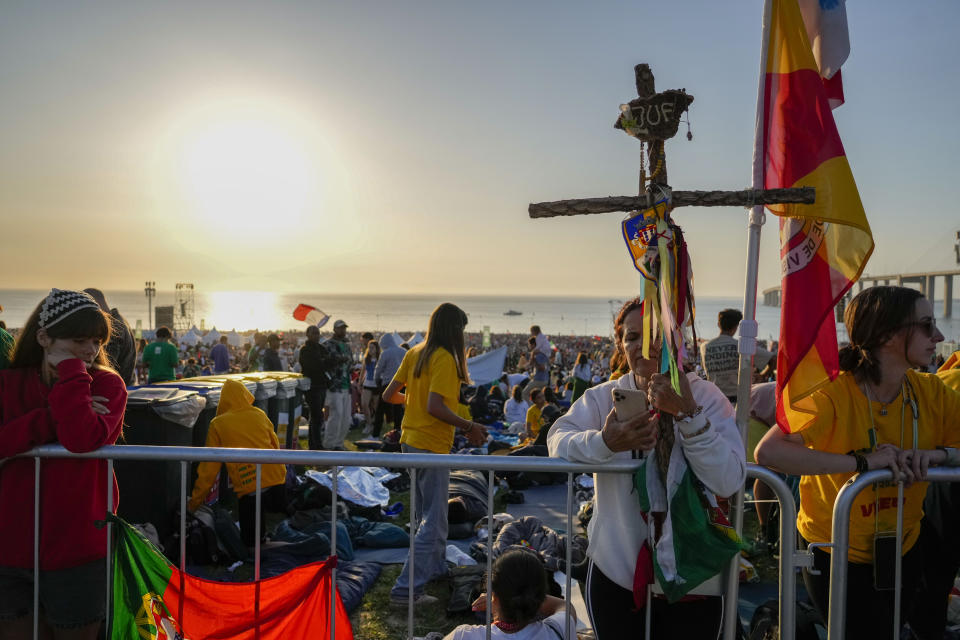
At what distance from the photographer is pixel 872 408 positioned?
2670mm

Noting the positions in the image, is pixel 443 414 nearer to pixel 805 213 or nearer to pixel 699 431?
pixel 699 431

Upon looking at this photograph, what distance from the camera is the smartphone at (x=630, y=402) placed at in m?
2.16

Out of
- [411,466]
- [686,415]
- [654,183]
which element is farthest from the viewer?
[411,466]

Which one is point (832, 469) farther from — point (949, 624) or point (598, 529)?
point (949, 624)

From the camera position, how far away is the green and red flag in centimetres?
258

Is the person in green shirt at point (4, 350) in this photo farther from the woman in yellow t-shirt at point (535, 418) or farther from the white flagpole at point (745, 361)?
the woman in yellow t-shirt at point (535, 418)

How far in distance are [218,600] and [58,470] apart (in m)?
0.83

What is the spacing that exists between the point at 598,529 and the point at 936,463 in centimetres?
141

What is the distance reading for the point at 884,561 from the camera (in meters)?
2.55

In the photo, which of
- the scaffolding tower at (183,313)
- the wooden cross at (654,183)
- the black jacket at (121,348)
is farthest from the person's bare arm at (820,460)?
the scaffolding tower at (183,313)

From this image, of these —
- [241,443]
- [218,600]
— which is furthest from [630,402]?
[241,443]

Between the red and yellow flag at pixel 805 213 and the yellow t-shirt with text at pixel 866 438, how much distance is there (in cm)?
11

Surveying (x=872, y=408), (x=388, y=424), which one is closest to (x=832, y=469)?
(x=872, y=408)

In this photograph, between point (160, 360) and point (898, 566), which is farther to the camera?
point (160, 360)
